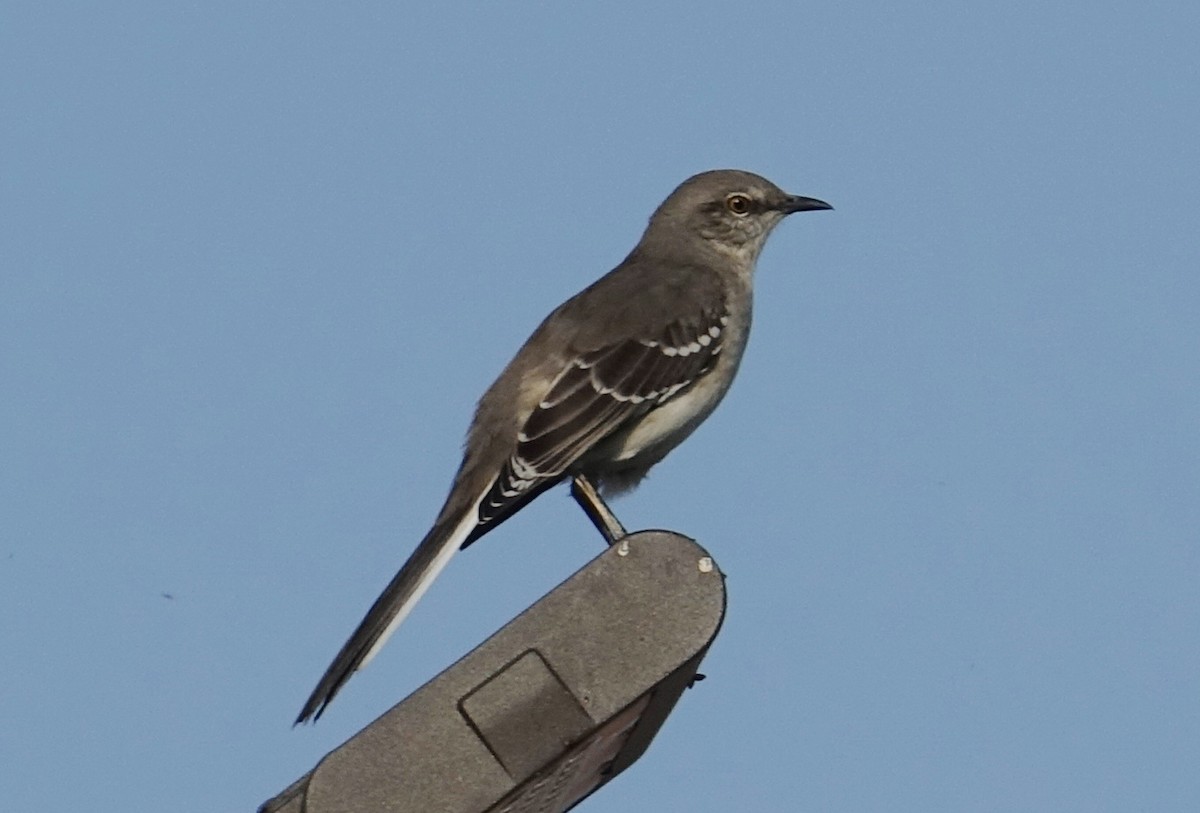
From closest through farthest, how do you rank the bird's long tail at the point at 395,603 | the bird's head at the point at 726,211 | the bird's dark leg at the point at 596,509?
the bird's long tail at the point at 395,603
the bird's dark leg at the point at 596,509
the bird's head at the point at 726,211

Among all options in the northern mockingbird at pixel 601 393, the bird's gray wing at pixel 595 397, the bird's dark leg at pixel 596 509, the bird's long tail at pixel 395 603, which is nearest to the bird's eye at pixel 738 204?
the northern mockingbird at pixel 601 393

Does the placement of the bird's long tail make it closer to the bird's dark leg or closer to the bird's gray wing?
the bird's gray wing

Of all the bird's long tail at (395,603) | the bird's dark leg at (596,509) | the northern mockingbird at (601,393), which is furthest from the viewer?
the bird's dark leg at (596,509)

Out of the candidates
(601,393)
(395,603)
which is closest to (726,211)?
(601,393)

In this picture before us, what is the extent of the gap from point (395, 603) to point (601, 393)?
5.34 ft

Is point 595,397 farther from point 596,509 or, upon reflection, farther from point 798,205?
point 798,205

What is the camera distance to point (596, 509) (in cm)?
717

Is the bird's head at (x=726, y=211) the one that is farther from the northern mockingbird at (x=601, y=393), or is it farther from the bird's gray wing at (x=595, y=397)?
the bird's gray wing at (x=595, y=397)

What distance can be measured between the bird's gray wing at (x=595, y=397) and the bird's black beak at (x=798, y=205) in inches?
58.6

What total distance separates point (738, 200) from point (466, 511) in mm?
2825

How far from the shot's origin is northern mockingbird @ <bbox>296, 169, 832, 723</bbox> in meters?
6.61

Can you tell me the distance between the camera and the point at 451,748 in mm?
3518

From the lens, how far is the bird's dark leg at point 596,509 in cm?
716

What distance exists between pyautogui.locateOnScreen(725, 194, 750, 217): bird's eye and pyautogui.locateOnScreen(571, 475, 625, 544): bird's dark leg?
1.99 m
